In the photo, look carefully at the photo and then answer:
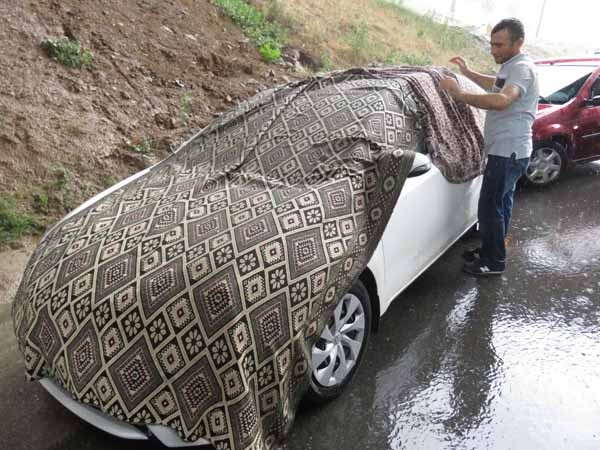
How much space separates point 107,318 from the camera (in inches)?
84.6

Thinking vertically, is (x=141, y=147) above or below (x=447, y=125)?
below

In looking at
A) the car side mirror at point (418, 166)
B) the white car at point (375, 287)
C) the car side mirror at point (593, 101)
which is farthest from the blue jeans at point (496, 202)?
the car side mirror at point (593, 101)

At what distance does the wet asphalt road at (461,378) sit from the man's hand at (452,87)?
1.47 m

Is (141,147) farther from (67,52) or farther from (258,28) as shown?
(258,28)

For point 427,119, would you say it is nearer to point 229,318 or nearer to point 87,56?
point 229,318

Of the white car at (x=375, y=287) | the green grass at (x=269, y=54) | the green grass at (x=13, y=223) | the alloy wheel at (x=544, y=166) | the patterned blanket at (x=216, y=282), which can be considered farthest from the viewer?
the green grass at (x=269, y=54)

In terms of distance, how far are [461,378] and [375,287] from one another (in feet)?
2.64

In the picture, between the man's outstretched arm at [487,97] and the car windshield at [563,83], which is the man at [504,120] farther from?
the car windshield at [563,83]

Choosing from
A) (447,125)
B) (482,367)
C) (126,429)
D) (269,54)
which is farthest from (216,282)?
(269,54)

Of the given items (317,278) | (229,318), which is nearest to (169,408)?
(229,318)

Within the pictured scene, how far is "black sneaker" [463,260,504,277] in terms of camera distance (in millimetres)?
4152

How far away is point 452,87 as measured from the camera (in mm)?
3527

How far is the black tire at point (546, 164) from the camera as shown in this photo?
19.5 feet

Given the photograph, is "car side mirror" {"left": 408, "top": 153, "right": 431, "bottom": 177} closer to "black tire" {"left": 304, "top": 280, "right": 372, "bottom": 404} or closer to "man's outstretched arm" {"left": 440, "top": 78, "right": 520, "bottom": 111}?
"black tire" {"left": 304, "top": 280, "right": 372, "bottom": 404}
